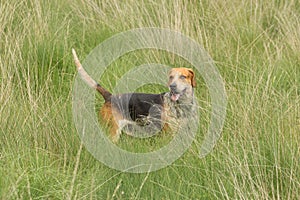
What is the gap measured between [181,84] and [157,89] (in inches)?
18.6

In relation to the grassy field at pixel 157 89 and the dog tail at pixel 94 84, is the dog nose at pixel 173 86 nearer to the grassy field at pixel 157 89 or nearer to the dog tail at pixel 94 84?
the grassy field at pixel 157 89

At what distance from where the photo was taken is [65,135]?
4.21 metres

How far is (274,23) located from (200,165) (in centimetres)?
302

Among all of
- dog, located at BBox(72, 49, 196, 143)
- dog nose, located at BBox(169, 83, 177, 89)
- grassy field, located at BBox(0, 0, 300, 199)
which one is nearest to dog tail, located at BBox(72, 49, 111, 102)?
dog, located at BBox(72, 49, 196, 143)

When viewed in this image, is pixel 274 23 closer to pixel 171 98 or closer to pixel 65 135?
pixel 171 98

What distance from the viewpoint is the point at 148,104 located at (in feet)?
16.5

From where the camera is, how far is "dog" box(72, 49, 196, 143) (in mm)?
4867

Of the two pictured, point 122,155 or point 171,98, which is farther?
point 171,98

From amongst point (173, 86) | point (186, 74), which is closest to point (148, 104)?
point (173, 86)

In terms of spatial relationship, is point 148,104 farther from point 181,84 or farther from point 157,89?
point 157,89

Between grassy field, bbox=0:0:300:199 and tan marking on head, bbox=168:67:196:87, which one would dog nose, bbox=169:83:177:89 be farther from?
grassy field, bbox=0:0:300:199

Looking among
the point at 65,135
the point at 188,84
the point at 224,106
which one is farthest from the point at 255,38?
the point at 65,135

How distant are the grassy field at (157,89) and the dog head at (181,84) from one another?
14cm

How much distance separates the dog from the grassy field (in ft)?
0.52
